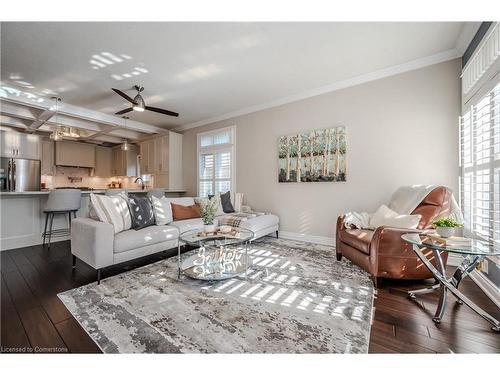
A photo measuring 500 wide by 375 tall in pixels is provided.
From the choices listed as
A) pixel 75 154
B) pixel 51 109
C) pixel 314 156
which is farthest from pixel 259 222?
pixel 75 154

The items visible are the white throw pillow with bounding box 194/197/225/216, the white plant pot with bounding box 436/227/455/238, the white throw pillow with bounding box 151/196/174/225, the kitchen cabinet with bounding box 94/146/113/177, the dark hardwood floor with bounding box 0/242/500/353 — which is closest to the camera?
Result: the dark hardwood floor with bounding box 0/242/500/353

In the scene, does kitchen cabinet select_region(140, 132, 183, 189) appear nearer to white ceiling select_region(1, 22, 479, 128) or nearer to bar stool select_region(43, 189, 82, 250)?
white ceiling select_region(1, 22, 479, 128)

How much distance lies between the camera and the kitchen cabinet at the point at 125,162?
23.6 ft

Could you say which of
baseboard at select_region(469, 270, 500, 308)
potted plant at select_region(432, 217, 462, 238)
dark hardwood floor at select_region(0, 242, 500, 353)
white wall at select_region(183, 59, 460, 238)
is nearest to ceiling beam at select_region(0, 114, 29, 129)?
dark hardwood floor at select_region(0, 242, 500, 353)

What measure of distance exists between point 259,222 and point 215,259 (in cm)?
119

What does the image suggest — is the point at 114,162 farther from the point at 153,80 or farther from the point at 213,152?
the point at 153,80

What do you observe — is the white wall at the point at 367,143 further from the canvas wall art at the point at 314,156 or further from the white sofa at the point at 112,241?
the white sofa at the point at 112,241

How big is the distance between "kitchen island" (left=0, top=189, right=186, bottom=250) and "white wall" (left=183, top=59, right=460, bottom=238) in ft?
12.3

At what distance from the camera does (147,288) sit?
2125 millimetres

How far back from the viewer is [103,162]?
755 cm

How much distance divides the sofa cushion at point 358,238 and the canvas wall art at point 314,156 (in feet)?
3.78

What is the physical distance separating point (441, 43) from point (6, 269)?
593 cm

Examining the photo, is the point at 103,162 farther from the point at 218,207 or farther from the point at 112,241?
the point at 112,241

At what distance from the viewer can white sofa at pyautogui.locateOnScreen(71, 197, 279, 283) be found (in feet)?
7.30
